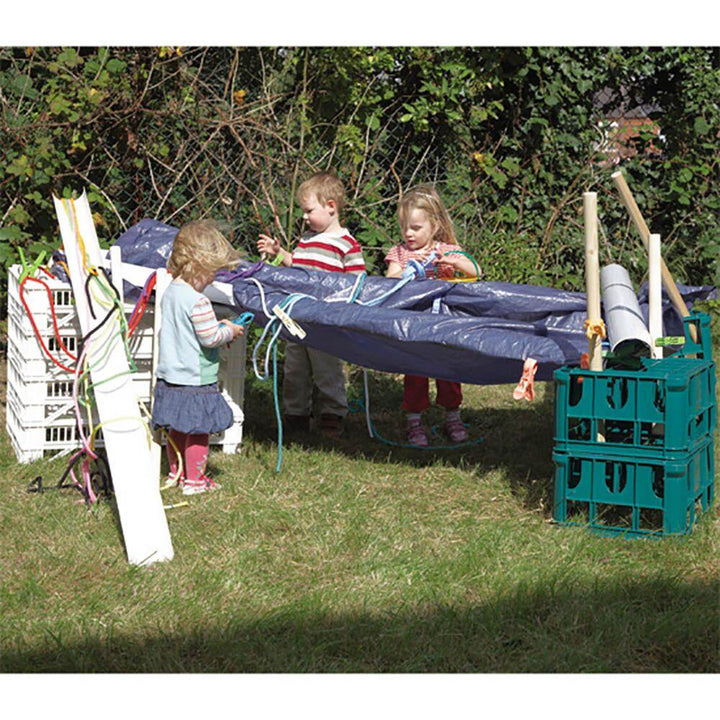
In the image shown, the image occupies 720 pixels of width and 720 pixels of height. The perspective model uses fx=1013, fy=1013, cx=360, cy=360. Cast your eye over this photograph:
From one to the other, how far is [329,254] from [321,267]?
0.08m

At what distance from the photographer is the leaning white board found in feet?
11.0

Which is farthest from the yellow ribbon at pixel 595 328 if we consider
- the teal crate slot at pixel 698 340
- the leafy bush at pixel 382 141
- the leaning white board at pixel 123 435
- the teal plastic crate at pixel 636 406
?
the leafy bush at pixel 382 141

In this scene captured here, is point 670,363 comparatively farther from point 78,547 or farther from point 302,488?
point 78,547

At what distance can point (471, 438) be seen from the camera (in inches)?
197

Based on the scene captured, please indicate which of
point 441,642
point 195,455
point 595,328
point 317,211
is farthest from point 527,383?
point 317,211

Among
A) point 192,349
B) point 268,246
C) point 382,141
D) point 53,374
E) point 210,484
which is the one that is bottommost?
point 210,484

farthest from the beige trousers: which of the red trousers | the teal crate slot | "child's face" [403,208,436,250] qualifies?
the teal crate slot

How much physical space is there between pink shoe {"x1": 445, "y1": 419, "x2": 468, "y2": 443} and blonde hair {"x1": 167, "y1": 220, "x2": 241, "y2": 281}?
1471mm

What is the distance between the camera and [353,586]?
10.4 ft

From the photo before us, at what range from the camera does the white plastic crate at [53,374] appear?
440 cm

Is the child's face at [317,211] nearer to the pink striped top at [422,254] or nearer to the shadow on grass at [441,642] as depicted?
the pink striped top at [422,254]

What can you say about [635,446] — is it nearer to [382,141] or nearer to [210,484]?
[210,484]

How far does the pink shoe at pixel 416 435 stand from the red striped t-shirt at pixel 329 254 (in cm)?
81

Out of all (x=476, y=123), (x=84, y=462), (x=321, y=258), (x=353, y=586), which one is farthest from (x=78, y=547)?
(x=476, y=123)
